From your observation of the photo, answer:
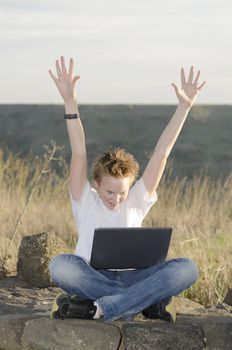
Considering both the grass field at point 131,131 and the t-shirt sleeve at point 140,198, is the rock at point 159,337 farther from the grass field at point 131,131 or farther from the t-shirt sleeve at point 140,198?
the grass field at point 131,131

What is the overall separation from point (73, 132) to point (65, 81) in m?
0.32

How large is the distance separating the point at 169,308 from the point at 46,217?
5586mm

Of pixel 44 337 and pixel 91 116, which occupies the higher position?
pixel 91 116

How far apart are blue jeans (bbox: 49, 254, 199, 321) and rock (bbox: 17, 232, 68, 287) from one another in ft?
5.02

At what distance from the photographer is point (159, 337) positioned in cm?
548

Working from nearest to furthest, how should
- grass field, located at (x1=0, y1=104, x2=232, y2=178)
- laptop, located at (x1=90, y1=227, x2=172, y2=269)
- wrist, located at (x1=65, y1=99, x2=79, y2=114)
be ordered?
laptop, located at (x1=90, y1=227, x2=172, y2=269)
wrist, located at (x1=65, y1=99, x2=79, y2=114)
grass field, located at (x1=0, y1=104, x2=232, y2=178)

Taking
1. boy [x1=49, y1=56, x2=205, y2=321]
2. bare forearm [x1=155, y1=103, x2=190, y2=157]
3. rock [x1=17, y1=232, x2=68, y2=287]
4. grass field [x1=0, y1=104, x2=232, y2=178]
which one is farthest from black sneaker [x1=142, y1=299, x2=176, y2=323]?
grass field [x1=0, y1=104, x2=232, y2=178]

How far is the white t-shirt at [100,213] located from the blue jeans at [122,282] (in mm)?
98

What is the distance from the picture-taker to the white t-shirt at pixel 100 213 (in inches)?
215

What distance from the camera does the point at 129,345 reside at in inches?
216

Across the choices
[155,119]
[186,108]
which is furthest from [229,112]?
[186,108]

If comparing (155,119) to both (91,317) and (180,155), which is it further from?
(91,317)

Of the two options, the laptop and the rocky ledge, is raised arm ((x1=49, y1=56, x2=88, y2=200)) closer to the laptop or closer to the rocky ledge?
the laptop

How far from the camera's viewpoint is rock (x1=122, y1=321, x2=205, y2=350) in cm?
548
